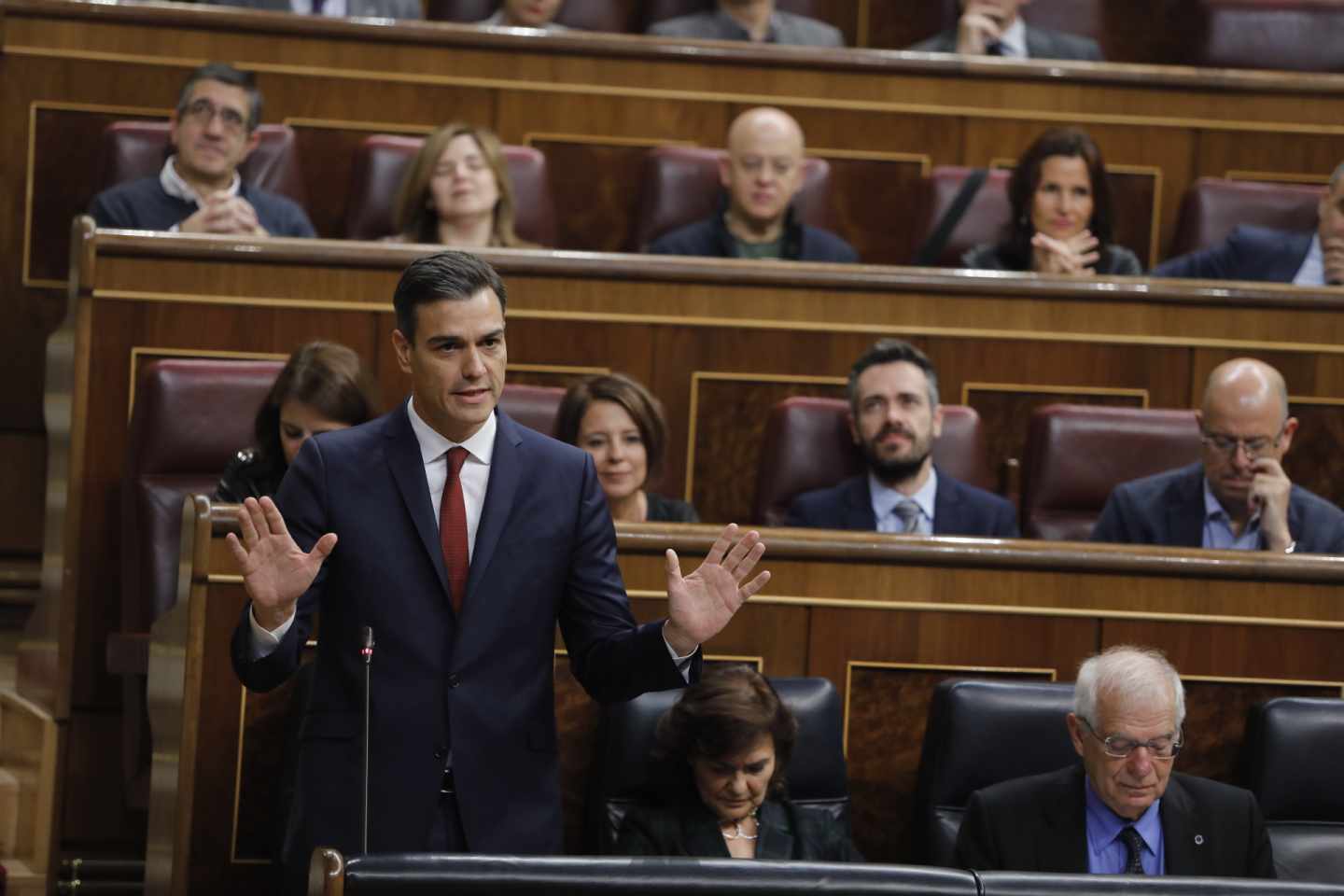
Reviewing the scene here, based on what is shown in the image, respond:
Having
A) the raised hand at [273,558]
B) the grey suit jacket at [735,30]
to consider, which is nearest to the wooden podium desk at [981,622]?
the raised hand at [273,558]

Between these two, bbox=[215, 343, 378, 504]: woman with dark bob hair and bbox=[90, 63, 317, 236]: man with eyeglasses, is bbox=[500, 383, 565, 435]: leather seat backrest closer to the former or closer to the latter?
bbox=[215, 343, 378, 504]: woman with dark bob hair

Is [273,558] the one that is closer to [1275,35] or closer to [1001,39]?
[1001,39]

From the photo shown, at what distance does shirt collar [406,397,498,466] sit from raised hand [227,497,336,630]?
81 mm

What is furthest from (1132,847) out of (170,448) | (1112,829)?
(170,448)

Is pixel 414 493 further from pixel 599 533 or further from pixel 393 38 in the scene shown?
pixel 393 38

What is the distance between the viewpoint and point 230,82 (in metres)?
1.69

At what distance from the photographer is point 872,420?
1.44m

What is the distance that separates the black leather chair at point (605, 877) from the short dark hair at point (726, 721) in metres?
0.34

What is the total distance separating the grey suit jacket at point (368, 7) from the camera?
2018 mm

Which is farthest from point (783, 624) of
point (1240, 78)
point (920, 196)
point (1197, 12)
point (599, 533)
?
point (1197, 12)

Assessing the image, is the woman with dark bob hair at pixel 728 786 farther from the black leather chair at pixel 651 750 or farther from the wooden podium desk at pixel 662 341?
the wooden podium desk at pixel 662 341

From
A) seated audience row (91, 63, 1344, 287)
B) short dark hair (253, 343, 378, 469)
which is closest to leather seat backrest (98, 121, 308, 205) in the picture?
seated audience row (91, 63, 1344, 287)

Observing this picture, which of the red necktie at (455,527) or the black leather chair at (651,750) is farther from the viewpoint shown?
the black leather chair at (651,750)

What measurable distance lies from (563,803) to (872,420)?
424mm
